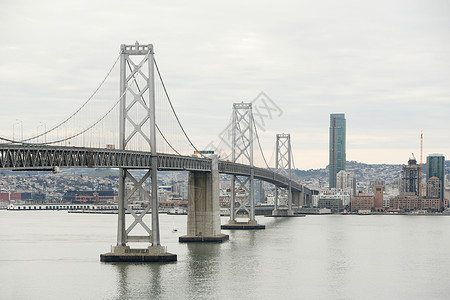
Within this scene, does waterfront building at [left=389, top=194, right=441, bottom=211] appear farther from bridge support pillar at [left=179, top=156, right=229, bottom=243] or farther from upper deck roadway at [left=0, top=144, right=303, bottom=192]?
upper deck roadway at [left=0, top=144, right=303, bottom=192]

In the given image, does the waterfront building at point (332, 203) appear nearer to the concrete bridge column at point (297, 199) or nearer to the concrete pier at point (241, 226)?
the concrete bridge column at point (297, 199)

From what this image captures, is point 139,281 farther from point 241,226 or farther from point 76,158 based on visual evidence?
point 241,226

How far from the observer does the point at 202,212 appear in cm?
6053

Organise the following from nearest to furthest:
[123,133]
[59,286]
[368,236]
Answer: [59,286] → [123,133] → [368,236]

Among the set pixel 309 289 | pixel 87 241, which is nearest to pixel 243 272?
pixel 309 289

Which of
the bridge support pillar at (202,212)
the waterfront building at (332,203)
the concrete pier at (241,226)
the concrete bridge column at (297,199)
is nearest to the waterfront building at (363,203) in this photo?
the waterfront building at (332,203)

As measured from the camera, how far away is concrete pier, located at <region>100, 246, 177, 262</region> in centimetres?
4466

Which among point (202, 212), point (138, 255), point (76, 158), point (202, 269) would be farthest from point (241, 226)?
point (76, 158)

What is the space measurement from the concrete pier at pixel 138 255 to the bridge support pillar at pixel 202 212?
1473cm

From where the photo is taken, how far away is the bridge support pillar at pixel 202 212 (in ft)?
198

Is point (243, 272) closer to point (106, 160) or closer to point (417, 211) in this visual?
point (106, 160)

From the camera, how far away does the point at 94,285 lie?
121 feet

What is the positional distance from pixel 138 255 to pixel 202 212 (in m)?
16.2

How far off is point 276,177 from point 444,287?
70.5 meters
